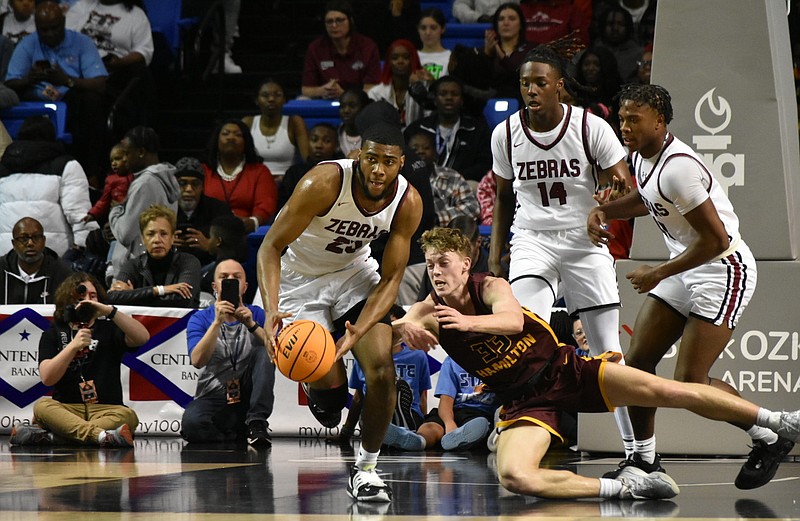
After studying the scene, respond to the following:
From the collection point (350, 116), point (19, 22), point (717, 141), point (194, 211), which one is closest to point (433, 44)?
point (350, 116)

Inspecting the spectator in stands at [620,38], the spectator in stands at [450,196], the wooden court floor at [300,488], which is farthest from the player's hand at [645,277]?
the spectator in stands at [620,38]

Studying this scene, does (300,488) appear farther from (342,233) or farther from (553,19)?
(553,19)

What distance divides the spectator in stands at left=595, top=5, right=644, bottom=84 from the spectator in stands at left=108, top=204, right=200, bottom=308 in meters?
4.47

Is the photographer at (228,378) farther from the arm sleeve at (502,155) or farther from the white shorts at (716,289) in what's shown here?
the white shorts at (716,289)

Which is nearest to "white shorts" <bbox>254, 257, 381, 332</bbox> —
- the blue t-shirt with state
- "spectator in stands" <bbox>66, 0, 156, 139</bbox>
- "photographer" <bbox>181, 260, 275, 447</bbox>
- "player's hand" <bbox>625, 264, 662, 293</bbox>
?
"player's hand" <bbox>625, 264, 662, 293</bbox>

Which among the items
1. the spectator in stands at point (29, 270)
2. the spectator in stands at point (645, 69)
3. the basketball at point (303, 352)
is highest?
the spectator in stands at point (645, 69)

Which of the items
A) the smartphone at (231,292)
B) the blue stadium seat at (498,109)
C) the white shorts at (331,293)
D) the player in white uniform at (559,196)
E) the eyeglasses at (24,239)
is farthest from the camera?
the blue stadium seat at (498,109)

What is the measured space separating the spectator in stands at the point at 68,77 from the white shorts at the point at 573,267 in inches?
254

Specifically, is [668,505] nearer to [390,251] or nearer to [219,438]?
[390,251]

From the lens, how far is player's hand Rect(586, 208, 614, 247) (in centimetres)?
582

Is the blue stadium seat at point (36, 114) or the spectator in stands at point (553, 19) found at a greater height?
the spectator in stands at point (553, 19)

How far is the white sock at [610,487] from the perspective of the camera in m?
5.36

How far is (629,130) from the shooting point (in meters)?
5.66

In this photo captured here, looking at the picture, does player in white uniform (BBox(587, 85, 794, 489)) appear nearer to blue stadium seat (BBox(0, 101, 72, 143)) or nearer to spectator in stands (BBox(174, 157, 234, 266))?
spectator in stands (BBox(174, 157, 234, 266))
